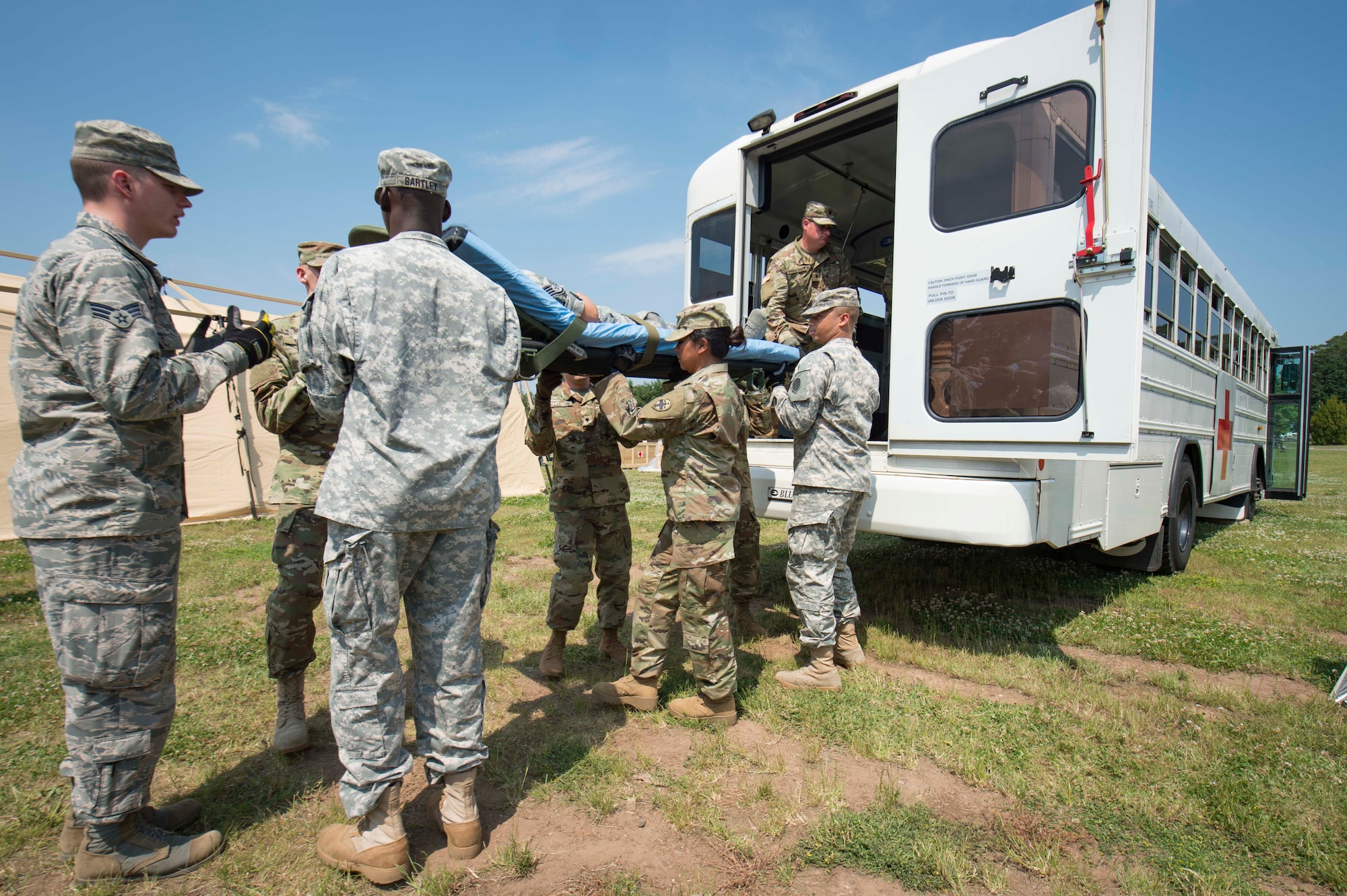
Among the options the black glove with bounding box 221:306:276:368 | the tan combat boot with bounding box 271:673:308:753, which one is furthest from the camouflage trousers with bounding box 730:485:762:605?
the black glove with bounding box 221:306:276:368

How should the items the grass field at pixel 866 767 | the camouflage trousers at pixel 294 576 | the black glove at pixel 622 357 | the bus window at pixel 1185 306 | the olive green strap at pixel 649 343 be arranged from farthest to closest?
the bus window at pixel 1185 306 → the olive green strap at pixel 649 343 → the black glove at pixel 622 357 → the camouflage trousers at pixel 294 576 → the grass field at pixel 866 767

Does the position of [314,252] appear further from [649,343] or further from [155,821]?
[155,821]

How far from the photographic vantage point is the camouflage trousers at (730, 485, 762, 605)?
4540 mm

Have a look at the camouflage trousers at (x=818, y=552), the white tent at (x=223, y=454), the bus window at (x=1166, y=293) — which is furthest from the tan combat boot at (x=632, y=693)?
the white tent at (x=223, y=454)

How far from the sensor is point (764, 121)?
4910mm

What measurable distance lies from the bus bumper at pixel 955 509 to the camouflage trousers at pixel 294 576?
287cm

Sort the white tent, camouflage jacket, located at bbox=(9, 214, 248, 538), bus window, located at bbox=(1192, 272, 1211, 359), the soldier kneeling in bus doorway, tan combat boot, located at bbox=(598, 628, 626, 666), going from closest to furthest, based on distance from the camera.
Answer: camouflage jacket, located at bbox=(9, 214, 248, 538), tan combat boot, located at bbox=(598, 628, 626, 666), the soldier kneeling in bus doorway, bus window, located at bbox=(1192, 272, 1211, 359), the white tent

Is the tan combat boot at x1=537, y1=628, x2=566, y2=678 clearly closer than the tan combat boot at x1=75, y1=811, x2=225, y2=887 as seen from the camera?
No

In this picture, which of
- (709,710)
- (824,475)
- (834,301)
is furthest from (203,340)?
(834,301)

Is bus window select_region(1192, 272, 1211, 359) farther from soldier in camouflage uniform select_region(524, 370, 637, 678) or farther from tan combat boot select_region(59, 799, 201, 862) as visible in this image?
tan combat boot select_region(59, 799, 201, 862)

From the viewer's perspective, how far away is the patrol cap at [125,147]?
2119 millimetres

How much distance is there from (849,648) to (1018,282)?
2275 mm

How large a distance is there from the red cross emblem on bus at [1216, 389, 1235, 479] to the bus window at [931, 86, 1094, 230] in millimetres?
5061

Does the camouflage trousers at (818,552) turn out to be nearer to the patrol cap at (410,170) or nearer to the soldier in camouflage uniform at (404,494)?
the soldier in camouflage uniform at (404,494)
